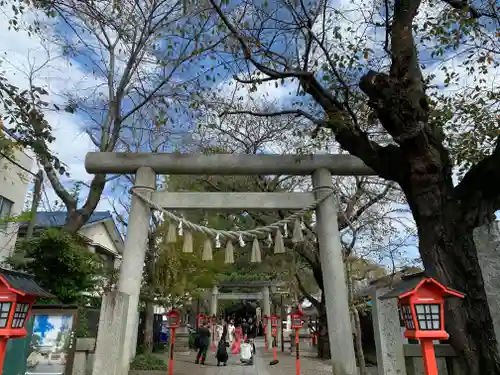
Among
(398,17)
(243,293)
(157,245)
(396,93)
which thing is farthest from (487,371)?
(243,293)

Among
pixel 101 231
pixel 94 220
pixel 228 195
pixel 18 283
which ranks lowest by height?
pixel 18 283

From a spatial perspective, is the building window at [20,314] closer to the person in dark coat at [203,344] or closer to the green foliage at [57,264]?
the green foliage at [57,264]

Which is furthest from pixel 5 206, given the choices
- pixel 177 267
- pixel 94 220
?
pixel 177 267

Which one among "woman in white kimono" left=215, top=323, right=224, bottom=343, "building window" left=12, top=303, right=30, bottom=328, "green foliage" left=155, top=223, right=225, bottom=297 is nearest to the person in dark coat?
"green foliage" left=155, top=223, right=225, bottom=297

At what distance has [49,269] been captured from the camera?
906 centimetres

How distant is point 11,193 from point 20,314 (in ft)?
44.4

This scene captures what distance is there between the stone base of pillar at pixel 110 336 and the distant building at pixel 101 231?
1386 cm

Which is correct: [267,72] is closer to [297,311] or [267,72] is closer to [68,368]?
[68,368]

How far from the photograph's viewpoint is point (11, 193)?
15695 millimetres

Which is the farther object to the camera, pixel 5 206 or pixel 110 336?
pixel 5 206

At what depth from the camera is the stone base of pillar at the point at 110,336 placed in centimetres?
583

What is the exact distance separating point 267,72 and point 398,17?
2.37m

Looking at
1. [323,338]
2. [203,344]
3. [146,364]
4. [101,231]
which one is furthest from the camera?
[101,231]

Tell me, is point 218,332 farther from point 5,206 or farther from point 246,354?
point 5,206
